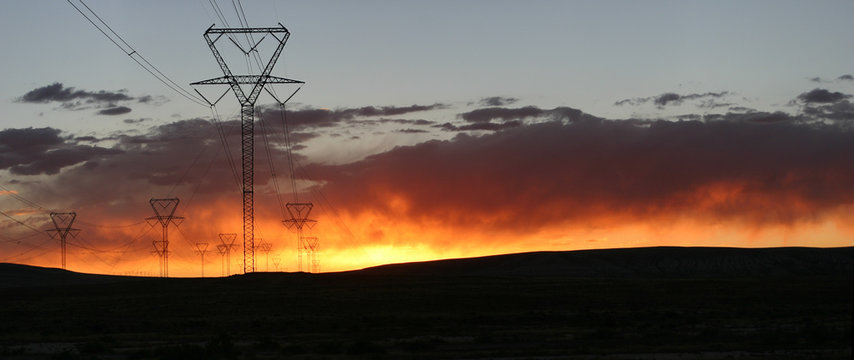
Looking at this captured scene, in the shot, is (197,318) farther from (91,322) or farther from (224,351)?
(224,351)

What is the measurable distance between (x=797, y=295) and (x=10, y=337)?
3206 inches

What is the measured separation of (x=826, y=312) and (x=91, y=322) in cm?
6304

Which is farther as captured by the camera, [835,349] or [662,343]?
[662,343]

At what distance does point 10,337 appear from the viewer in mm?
65250

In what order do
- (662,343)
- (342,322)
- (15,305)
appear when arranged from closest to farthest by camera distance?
(662,343) → (342,322) → (15,305)

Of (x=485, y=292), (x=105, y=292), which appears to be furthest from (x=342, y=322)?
(x=105, y=292)

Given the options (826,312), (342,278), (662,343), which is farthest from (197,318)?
(342,278)

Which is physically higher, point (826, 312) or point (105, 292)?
point (105, 292)

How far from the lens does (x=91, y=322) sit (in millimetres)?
79750

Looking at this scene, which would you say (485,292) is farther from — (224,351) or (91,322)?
(224,351)

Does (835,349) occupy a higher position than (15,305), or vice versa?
(15,305)

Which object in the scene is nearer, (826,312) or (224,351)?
(224,351)

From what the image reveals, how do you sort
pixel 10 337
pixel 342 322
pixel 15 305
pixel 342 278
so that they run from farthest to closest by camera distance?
pixel 342 278, pixel 15 305, pixel 342 322, pixel 10 337

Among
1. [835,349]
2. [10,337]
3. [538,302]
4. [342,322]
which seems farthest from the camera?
[538,302]
